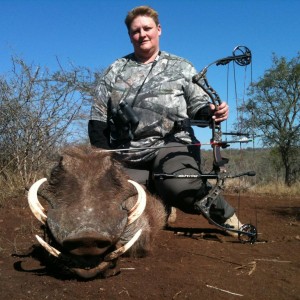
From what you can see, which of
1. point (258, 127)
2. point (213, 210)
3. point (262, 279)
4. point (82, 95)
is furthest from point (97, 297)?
point (258, 127)

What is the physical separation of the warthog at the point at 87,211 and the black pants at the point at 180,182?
1.12 m

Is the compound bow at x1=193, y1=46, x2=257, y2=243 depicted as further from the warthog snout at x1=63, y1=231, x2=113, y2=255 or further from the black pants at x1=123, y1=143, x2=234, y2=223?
the warthog snout at x1=63, y1=231, x2=113, y2=255

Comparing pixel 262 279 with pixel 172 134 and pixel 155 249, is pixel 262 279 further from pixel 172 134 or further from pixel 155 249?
pixel 172 134

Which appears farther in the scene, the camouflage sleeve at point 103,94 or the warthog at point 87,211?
the camouflage sleeve at point 103,94

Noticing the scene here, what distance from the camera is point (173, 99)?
4520 mm

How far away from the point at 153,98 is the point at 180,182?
911 millimetres

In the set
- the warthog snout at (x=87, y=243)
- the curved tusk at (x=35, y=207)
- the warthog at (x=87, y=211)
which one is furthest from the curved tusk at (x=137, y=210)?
the curved tusk at (x=35, y=207)

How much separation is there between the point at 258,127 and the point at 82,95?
8719 millimetres

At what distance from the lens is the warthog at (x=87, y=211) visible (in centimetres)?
241

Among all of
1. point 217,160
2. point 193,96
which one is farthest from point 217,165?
point 193,96

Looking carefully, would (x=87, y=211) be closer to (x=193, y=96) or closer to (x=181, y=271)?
(x=181, y=271)

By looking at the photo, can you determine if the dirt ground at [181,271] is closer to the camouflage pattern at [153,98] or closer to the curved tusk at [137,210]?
the curved tusk at [137,210]

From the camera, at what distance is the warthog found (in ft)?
7.91

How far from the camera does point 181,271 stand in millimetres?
3018
